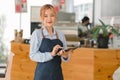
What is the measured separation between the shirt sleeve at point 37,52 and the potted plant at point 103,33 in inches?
53.1

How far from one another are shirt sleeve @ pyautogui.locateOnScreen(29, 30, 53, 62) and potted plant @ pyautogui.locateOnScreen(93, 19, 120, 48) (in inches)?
53.1

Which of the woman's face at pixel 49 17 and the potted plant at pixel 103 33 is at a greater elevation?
the woman's face at pixel 49 17

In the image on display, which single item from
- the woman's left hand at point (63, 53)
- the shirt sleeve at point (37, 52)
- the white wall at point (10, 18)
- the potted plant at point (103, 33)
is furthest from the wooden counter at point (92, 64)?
the white wall at point (10, 18)

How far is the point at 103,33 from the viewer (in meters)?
3.34

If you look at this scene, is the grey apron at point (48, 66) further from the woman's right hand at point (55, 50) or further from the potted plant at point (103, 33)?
the potted plant at point (103, 33)

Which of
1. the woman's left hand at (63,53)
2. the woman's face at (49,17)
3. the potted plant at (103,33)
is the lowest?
the woman's left hand at (63,53)

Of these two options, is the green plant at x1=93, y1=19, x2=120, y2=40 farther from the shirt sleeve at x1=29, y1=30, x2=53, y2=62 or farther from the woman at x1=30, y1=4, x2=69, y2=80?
the shirt sleeve at x1=29, y1=30, x2=53, y2=62

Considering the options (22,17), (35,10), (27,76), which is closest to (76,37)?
(27,76)

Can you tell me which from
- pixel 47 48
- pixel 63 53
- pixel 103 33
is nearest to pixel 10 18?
pixel 103 33

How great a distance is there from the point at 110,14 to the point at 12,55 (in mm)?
2693

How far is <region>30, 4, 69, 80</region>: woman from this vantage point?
2.07m

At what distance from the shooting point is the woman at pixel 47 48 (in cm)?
207

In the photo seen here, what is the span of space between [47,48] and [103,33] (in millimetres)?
1374

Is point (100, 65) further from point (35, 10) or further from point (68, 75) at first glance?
point (35, 10)
